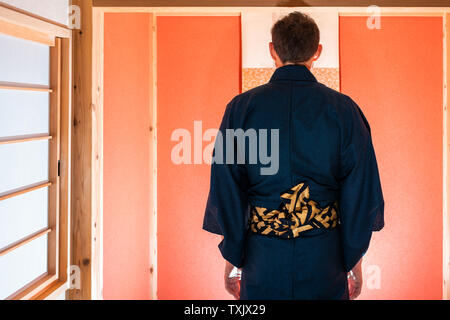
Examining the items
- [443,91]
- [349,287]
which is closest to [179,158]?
[349,287]

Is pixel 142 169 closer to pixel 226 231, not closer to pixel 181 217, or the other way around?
pixel 181 217

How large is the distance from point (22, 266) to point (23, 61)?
0.94m

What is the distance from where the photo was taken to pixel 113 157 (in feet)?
7.90

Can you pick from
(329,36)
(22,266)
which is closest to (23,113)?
(22,266)

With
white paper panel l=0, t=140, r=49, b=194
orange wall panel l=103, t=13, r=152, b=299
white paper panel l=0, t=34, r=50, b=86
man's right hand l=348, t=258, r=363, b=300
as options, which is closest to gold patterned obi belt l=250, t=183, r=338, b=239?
man's right hand l=348, t=258, r=363, b=300

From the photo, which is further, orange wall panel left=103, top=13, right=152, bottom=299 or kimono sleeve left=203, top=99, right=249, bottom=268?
orange wall panel left=103, top=13, right=152, bottom=299

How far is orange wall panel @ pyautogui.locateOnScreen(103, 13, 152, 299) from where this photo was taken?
2.37 m

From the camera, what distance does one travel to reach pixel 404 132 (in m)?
2.45

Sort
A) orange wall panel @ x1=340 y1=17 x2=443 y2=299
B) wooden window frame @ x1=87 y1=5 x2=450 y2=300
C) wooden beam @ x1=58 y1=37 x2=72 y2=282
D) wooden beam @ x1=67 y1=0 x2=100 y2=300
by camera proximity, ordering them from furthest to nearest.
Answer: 1. orange wall panel @ x1=340 y1=17 x2=443 y2=299
2. wooden window frame @ x1=87 y1=5 x2=450 y2=300
3. wooden beam @ x1=67 y1=0 x2=100 y2=300
4. wooden beam @ x1=58 y1=37 x2=72 y2=282

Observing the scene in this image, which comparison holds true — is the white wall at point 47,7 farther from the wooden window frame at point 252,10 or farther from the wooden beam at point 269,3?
the wooden beam at point 269,3

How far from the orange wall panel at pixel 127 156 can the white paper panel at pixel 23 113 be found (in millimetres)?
621

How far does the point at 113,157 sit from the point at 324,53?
1601 mm

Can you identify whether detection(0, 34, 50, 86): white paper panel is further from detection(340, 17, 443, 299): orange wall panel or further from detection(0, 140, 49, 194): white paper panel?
detection(340, 17, 443, 299): orange wall panel

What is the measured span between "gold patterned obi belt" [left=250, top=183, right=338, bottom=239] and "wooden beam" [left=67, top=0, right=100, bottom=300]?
116 centimetres
